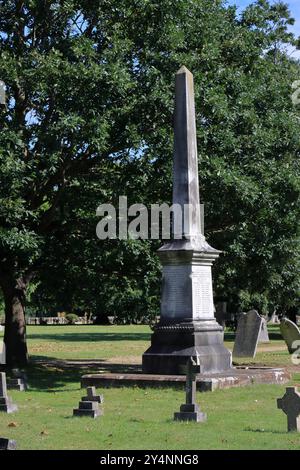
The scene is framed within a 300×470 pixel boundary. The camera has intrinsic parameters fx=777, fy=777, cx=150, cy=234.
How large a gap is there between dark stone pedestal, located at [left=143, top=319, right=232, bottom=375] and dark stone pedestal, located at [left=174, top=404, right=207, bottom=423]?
→ 4.82m

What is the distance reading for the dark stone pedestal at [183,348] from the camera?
54.5ft

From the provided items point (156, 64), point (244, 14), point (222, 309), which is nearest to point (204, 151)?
point (156, 64)

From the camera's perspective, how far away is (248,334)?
28.2 meters

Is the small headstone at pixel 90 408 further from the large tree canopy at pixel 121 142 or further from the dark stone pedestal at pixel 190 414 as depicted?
the large tree canopy at pixel 121 142

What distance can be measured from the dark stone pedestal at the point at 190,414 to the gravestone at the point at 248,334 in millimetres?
16478

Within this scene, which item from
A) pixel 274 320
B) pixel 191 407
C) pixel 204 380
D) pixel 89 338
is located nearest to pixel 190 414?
pixel 191 407

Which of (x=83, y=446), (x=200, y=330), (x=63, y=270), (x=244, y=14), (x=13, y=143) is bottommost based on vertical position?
(x=83, y=446)

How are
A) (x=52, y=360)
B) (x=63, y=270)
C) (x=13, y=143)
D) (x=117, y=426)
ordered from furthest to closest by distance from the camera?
(x=52, y=360), (x=63, y=270), (x=13, y=143), (x=117, y=426)

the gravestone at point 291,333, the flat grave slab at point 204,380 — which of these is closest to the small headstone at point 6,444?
the flat grave slab at point 204,380

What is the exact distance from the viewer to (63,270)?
21875mm

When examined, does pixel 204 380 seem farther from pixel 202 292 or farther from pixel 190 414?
pixel 190 414

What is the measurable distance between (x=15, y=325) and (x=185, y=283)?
7405mm
